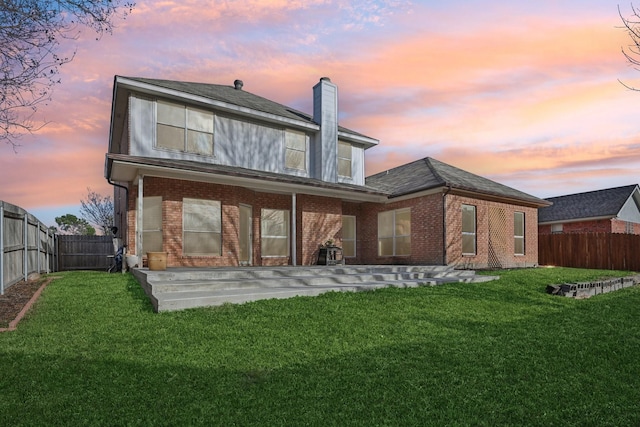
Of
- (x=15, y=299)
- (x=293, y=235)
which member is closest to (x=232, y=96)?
(x=293, y=235)

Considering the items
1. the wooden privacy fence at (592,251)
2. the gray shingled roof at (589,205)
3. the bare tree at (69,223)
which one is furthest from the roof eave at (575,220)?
the bare tree at (69,223)

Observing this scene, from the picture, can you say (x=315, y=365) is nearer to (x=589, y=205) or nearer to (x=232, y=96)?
(x=232, y=96)

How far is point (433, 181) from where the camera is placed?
16.2 meters

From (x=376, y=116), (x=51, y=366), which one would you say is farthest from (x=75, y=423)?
(x=376, y=116)

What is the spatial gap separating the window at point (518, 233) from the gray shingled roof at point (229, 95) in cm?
837

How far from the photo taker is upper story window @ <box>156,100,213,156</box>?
13688mm

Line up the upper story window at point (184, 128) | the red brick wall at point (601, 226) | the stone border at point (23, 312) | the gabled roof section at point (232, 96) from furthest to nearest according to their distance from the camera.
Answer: the red brick wall at point (601, 226) → the gabled roof section at point (232, 96) → the upper story window at point (184, 128) → the stone border at point (23, 312)

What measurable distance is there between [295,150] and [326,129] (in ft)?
5.67

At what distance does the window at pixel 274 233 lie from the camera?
1571cm

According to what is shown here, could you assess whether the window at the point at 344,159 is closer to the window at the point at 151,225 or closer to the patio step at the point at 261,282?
the patio step at the point at 261,282

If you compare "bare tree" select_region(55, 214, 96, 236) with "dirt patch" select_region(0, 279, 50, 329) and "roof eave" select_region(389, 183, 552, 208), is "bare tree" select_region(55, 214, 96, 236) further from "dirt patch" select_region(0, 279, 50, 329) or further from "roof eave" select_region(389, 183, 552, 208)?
"roof eave" select_region(389, 183, 552, 208)

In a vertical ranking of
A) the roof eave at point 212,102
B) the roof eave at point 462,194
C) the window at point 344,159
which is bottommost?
the roof eave at point 462,194

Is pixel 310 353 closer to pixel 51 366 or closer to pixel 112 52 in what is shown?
pixel 51 366

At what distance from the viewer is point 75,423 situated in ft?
11.7
